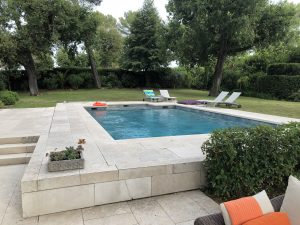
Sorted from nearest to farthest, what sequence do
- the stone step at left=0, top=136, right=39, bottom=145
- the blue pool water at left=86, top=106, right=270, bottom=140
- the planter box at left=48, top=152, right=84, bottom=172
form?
the planter box at left=48, top=152, right=84, bottom=172
the stone step at left=0, top=136, right=39, bottom=145
the blue pool water at left=86, top=106, right=270, bottom=140

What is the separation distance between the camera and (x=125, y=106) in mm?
13609

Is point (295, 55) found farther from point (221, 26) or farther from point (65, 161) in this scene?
point (65, 161)

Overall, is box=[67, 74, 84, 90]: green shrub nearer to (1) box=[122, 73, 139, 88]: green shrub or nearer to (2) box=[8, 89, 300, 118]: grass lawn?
(1) box=[122, 73, 139, 88]: green shrub

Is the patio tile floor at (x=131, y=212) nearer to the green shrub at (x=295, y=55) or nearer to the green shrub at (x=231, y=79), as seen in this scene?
the green shrub at (x=231, y=79)

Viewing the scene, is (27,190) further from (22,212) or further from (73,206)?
(73,206)

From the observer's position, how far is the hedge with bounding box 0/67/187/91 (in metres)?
21.3

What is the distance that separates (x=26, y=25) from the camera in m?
16.4

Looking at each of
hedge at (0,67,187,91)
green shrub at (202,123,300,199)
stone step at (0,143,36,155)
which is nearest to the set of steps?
stone step at (0,143,36,155)

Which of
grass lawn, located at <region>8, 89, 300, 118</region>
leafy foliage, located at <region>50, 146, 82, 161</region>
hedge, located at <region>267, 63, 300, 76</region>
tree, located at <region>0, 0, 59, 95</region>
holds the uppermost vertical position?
tree, located at <region>0, 0, 59, 95</region>

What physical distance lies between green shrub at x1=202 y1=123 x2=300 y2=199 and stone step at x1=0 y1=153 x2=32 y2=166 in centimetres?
365

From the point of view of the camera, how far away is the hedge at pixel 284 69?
17984 mm

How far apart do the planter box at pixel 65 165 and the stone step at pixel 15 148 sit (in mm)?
2343

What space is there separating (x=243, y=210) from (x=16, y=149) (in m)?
4.93

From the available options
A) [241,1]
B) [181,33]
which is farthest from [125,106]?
[241,1]
